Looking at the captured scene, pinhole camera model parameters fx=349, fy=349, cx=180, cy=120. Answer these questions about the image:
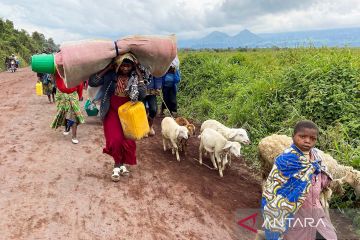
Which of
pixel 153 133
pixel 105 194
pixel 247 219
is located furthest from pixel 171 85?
pixel 247 219

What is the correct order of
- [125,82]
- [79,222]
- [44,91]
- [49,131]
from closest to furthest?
[79,222] → [125,82] → [49,131] → [44,91]

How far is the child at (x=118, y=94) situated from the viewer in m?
5.26

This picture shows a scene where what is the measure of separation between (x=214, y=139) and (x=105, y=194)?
2.27 metres

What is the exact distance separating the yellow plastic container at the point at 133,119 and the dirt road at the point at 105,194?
906mm

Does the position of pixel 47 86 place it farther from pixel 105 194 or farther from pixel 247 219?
pixel 247 219

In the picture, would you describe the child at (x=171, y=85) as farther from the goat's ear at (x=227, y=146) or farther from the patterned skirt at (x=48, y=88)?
the patterned skirt at (x=48, y=88)

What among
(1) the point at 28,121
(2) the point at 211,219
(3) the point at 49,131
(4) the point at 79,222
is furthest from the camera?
(1) the point at 28,121

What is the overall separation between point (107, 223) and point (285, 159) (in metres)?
2.41

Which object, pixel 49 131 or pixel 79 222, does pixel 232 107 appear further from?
pixel 79 222

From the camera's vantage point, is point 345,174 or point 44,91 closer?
point 345,174

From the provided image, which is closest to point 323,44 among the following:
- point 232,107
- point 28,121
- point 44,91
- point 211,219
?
point 232,107

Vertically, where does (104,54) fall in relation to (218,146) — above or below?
above

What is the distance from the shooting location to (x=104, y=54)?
490 cm

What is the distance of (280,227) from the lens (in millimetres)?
3336
